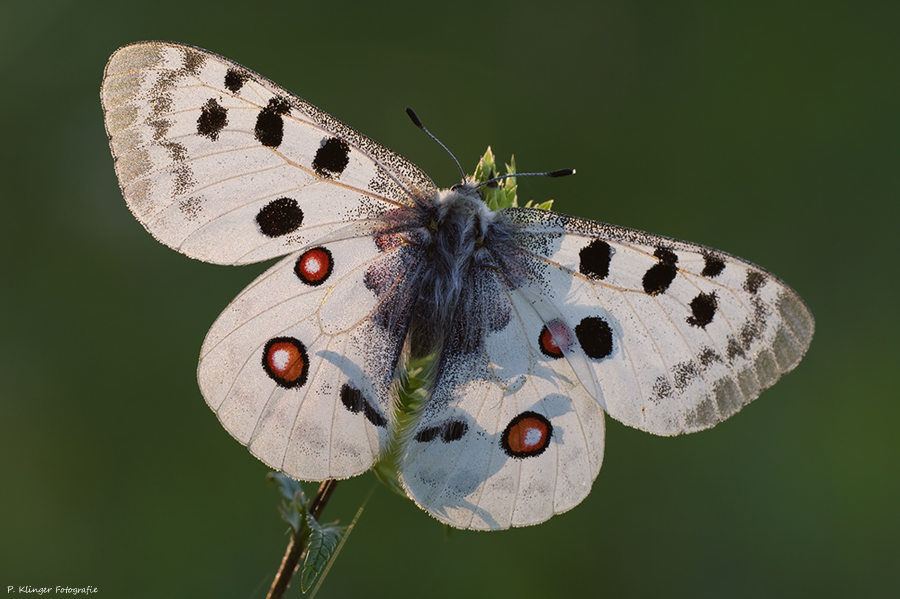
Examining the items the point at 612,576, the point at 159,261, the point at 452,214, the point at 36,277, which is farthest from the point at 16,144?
the point at 612,576

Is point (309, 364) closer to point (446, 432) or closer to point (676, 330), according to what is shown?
point (446, 432)

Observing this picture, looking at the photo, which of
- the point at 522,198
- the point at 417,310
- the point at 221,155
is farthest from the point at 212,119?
the point at 522,198

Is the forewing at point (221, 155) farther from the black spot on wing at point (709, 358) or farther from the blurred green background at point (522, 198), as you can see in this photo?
the blurred green background at point (522, 198)

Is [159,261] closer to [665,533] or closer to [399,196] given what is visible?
[399,196]

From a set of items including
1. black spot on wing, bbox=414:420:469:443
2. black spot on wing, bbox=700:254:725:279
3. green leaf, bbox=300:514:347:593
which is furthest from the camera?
black spot on wing, bbox=414:420:469:443

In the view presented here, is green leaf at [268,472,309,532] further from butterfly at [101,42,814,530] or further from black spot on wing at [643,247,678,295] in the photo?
black spot on wing at [643,247,678,295]

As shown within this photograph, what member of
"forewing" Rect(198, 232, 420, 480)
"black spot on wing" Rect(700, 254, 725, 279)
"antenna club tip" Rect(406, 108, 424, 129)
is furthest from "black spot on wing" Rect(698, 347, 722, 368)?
"antenna club tip" Rect(406, 108, 424, 129)

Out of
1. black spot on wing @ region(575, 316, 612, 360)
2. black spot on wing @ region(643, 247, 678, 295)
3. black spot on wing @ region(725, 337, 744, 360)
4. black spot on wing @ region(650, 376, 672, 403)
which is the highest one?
black spot on wing @ region(643, 247, 678, 295)
